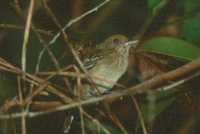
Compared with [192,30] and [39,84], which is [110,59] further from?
[39,84]

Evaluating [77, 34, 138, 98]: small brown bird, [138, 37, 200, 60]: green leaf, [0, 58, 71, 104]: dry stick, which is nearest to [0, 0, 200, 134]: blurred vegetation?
[138, 37, 200, 60]: green leaf

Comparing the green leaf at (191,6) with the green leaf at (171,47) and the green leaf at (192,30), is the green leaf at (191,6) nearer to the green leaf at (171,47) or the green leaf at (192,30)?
the green leaf at (192,30)

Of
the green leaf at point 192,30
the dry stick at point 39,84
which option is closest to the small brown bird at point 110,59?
the green leaf at point 192,30

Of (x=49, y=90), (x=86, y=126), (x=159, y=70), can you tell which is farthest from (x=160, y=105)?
(x=49, y=90)

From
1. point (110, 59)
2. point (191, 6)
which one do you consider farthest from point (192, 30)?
point (110, 59)

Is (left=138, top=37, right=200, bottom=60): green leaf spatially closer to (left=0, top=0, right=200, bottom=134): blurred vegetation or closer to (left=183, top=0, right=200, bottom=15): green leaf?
(left=0, top=0, right=200, bottom=134): blurred vegetation

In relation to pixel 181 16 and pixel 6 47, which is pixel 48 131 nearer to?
pixel 6 47
